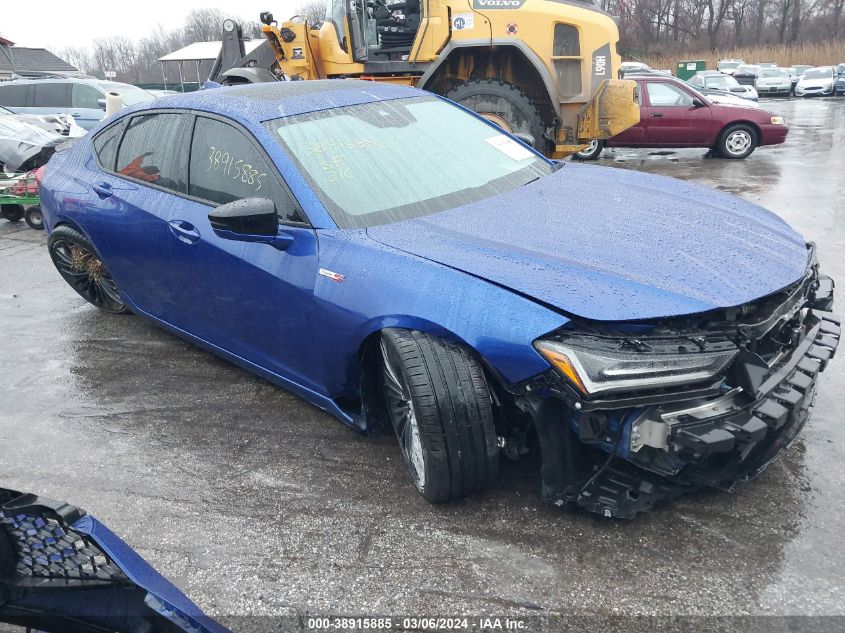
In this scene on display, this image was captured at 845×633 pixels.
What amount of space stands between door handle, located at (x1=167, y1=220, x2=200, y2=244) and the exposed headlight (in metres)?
2.06

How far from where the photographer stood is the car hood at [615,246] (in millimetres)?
2352

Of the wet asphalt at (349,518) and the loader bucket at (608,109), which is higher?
the loader bucket at (608,109)

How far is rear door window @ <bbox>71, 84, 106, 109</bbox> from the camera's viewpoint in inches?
571

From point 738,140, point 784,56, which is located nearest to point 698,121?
point 738,140

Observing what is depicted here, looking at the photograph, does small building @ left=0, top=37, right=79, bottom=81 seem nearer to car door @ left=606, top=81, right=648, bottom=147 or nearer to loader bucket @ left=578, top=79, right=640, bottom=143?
car door @ left=606, top=81, right=648, bottom=147

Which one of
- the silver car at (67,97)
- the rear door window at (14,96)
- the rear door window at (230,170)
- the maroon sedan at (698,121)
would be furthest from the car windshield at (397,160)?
the rear door window at (14,96)

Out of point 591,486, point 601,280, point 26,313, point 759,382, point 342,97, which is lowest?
point 26,313

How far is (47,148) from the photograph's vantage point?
888 cm

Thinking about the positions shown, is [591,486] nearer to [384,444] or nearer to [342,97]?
[384,444]

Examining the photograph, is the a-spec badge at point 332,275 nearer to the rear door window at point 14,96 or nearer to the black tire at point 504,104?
the black tire at point 504,104

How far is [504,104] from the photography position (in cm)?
855

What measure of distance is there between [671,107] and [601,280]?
35.2 feet

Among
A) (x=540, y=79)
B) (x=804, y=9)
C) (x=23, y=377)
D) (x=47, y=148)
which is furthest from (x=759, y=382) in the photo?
(x=804, y=9)

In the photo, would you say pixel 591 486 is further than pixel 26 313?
No
